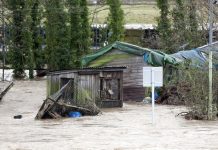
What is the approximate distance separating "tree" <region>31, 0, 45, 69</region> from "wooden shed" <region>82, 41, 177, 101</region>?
9.70 metres

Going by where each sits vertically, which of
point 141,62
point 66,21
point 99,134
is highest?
point 66,21

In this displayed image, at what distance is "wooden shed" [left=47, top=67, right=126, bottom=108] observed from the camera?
896 inches

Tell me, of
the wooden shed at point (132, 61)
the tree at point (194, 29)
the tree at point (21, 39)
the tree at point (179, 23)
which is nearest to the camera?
the wooden shed at point (132, 61)

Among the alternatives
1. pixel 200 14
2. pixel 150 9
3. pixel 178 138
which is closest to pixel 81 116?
pixel 178 138

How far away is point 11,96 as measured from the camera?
2769cm

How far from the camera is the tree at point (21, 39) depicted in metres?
36.3

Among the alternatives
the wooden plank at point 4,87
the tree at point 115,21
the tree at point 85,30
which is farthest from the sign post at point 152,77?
the tree at point 115,21

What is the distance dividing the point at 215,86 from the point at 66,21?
17.3 m

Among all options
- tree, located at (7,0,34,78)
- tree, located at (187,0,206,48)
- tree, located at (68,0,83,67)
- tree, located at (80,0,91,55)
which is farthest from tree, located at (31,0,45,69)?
tree, located at (187,0,206,48)

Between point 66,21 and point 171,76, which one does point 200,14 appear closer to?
point 66,21

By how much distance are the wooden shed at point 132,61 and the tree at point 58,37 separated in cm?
761

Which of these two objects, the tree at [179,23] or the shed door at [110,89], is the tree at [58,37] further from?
the shed door at [110,89]

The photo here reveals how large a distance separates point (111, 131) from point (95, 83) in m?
6.35

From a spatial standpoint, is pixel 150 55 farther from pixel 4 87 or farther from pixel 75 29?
pixel 75 29
